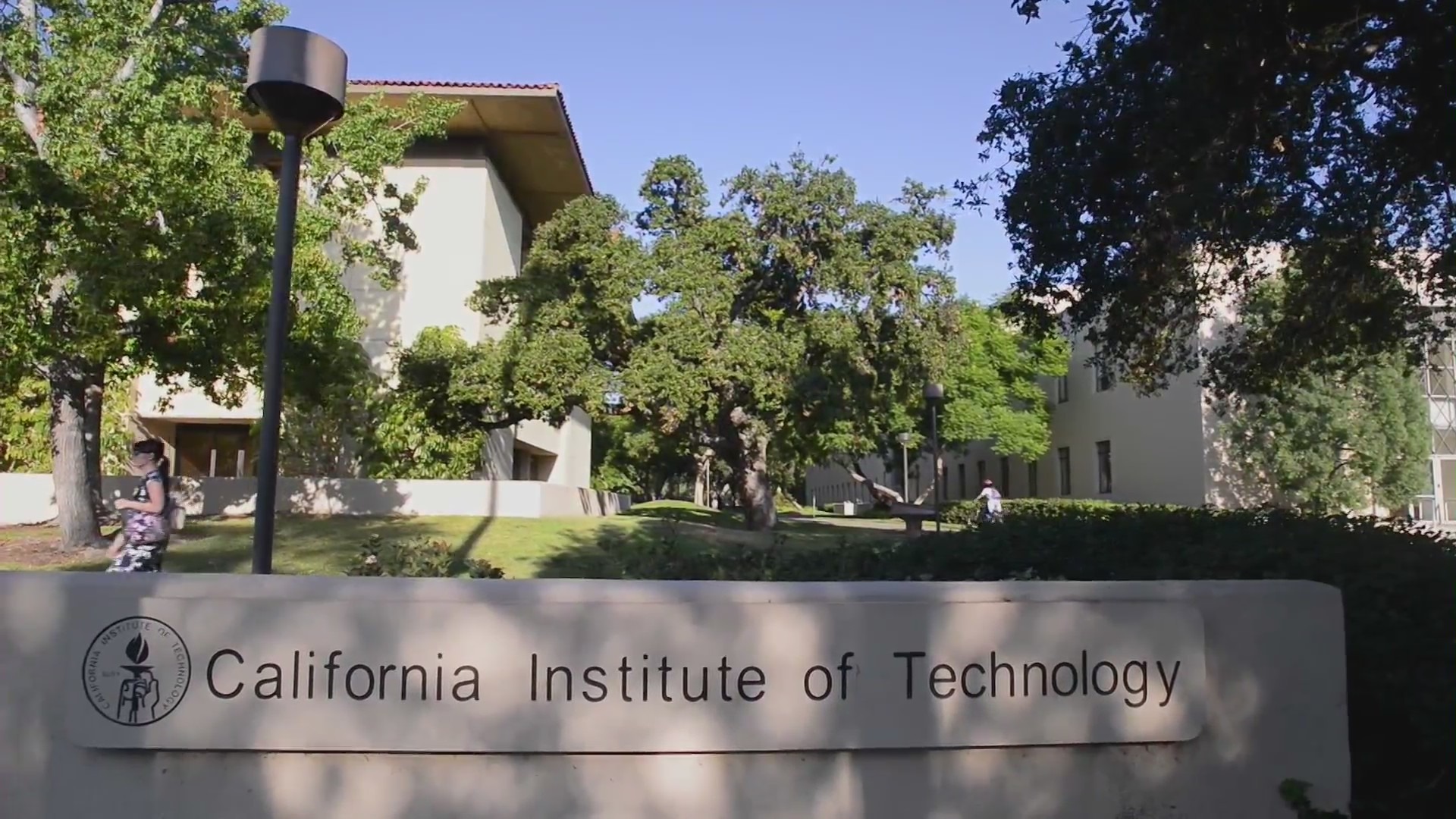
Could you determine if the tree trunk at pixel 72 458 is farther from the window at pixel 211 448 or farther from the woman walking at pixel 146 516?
the window at pixel 211 448

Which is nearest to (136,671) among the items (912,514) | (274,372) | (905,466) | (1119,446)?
(274,372)

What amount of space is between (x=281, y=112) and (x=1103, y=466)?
37.8m

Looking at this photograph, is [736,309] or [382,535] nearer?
[382,535]

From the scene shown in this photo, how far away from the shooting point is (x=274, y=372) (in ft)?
18.2

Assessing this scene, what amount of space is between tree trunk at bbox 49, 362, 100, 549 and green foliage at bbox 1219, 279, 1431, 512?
26.6 metres

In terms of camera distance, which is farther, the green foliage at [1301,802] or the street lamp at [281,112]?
the street lamp at [281,112]

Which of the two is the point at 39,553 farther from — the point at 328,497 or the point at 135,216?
the point at 328,497

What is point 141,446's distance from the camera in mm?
8078

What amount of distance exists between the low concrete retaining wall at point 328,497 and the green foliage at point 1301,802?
64.8 ft

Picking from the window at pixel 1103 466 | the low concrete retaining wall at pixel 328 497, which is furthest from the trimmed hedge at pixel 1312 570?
the window at pixel 1103 466

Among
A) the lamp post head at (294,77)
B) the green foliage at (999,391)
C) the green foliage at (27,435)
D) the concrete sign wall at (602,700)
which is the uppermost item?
the green foliage at (999,391)

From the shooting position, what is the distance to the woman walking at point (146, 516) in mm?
8172

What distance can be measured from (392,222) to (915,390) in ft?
37.9

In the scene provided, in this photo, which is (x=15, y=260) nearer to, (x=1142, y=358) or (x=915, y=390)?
(x=1142, y=358)
